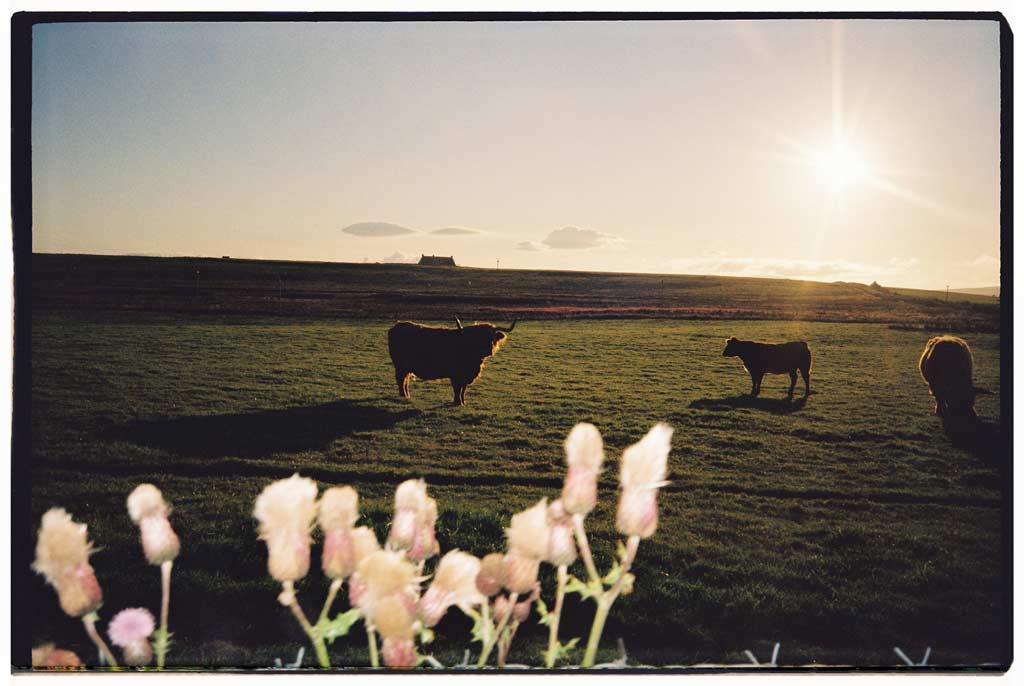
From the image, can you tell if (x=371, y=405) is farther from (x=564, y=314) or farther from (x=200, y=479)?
(x=564, y=314)

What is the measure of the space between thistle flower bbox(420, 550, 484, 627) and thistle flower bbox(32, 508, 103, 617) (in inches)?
48.8

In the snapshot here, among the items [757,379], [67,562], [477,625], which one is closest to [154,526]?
[67,562]

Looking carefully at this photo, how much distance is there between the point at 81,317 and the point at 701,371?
284 centimetres

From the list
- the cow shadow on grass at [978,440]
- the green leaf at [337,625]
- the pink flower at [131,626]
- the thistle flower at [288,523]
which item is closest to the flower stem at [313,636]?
the green leaf at [337,625]

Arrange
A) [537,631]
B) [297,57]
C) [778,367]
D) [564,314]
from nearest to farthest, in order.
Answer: [537,631]
[297,57]
[778,367]
[564,314]

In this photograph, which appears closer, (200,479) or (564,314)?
(200,479)

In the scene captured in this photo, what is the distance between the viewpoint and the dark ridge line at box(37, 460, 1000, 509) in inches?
101

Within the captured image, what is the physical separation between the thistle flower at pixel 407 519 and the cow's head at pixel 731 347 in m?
1.59

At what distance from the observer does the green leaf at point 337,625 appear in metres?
2.11

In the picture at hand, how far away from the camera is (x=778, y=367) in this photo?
9.12ft

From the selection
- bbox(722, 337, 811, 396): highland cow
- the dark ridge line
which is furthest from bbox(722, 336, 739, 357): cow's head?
the dark ridge line

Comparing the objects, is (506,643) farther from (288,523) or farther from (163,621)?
(163,621)

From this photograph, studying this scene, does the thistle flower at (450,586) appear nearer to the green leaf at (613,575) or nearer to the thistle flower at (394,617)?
the thistle flower at (394,617)
